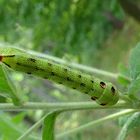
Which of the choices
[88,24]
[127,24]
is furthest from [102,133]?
[88,24]

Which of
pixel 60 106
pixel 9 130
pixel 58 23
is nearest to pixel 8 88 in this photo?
pixel 60 106

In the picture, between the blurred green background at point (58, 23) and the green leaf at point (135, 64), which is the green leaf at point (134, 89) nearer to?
the green leaf at point (135, 64)

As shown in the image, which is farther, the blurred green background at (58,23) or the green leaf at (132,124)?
the blurred green background at (58,23)

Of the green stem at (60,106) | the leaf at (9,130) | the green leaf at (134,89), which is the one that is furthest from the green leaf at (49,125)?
the leaf at (9,130)

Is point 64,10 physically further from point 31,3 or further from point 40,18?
point 31,3

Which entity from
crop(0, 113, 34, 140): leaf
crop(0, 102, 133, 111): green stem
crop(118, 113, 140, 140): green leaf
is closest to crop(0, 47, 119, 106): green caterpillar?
crop(0, 102, 133, 111): green stem

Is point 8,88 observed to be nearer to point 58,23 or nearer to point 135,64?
point 135,64
